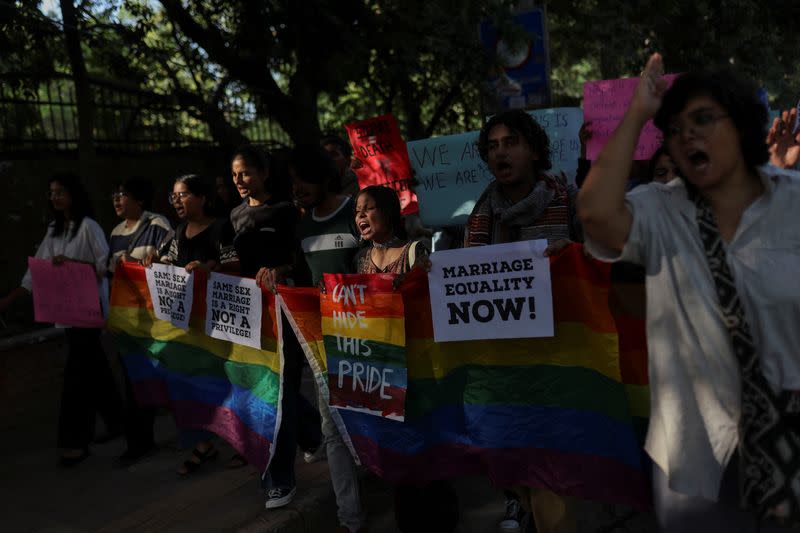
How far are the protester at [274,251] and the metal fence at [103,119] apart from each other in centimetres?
460

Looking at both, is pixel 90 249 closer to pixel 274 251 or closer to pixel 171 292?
pixel 171 292

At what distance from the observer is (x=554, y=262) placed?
3227mm

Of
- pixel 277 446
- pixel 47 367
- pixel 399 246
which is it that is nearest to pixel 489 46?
pixel 399 246

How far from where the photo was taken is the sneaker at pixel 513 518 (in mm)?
4090

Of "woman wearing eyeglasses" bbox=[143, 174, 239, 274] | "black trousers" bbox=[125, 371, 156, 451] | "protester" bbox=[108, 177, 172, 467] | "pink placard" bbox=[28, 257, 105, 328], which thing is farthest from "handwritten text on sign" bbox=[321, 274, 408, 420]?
"pink placard" bbox=[28, 257, 105, 328]

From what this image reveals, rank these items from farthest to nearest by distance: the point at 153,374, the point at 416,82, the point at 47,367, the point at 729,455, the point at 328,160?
the point at 416,82 < the point at 47,367 < the point at 153,374 < the point at 328,160 < the point at 729,455

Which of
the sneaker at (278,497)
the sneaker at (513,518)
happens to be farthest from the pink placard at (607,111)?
the sneaker at (278,497)

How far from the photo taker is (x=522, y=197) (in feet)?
11.6

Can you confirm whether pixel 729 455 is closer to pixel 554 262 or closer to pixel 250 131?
pixel 554 262

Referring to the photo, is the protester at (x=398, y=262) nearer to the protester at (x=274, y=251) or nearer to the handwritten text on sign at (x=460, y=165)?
the protester at (x=274, y=251)

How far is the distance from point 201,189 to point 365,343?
1.79 meters

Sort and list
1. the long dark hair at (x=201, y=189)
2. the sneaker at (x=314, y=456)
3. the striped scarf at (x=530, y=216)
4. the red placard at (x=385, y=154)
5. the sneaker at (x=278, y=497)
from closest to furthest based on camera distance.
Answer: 1. the striped scarf at (x=530, y=216)
2. the sneaker at (x=278, y=497)
3. the long dark hair at (x=201, y=189)
4. the sneaker at (x=314, y=456)
5. the red placard at (x=385, y=154)

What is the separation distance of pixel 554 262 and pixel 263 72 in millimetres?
7747

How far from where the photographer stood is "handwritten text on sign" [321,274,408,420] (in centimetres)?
364
